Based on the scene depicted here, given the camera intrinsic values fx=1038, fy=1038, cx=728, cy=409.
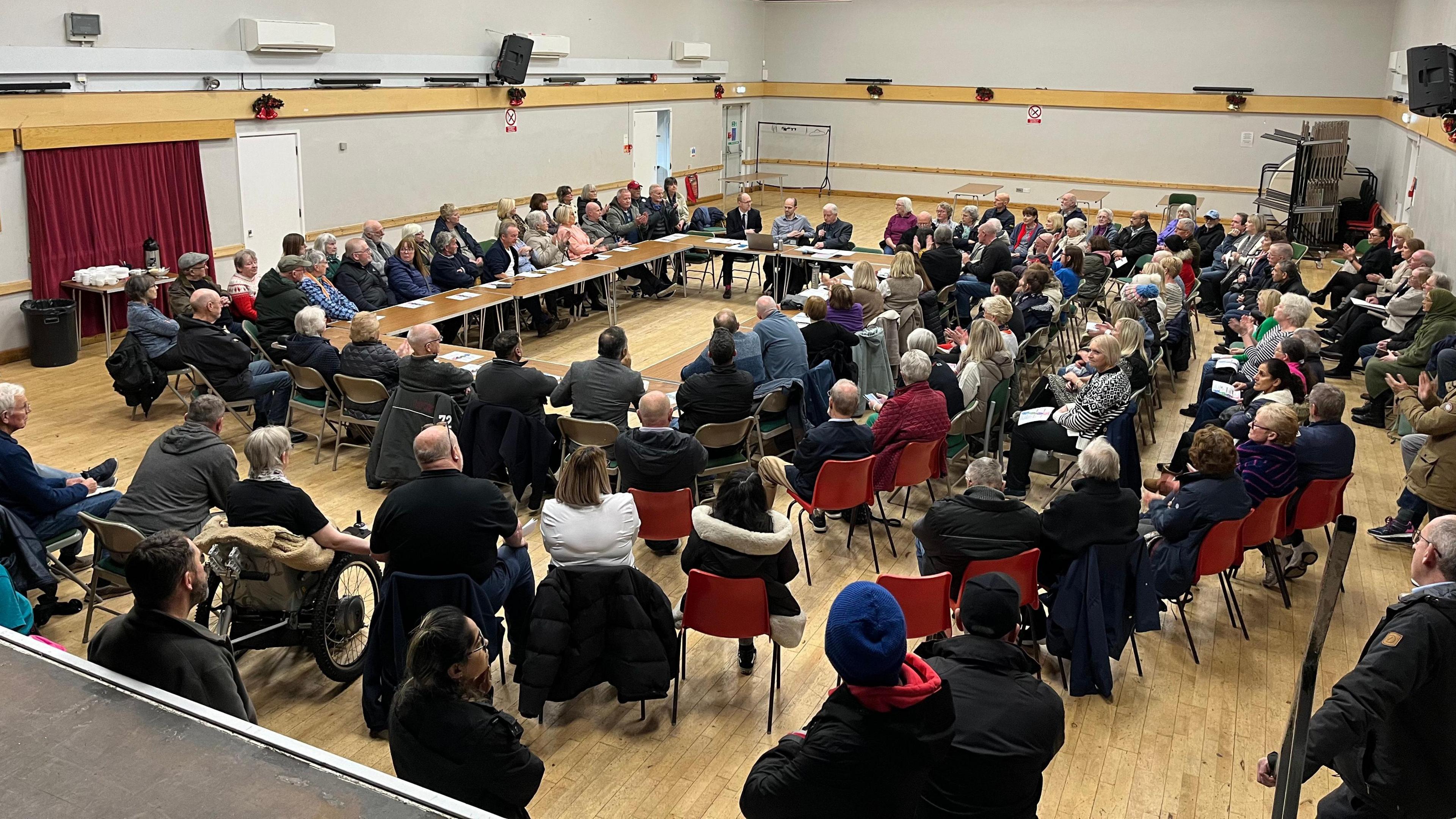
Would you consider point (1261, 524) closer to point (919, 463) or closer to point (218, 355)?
point (919, 463)

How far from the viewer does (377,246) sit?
10273mm

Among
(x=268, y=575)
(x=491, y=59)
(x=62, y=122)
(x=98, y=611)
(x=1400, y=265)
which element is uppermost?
(x=491, y=59)

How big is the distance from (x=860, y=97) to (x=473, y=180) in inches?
386

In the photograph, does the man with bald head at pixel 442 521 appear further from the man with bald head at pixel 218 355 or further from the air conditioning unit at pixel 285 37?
the air conditioning unit at pixel 285 37

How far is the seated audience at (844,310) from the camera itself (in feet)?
25.9

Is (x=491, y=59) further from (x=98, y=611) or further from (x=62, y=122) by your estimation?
(x=98, y=611)

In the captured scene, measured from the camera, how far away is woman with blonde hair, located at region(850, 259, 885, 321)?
27.8 feet

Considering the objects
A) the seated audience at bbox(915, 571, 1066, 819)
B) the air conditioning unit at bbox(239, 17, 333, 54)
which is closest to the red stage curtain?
the air conditioning unit at bbox(239, 17, 333, 54)

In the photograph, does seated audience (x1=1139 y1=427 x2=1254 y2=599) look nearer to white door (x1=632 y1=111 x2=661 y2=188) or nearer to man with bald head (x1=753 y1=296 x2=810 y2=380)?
man with bald head (x1=753 y1=296 x2=810 y2=380)

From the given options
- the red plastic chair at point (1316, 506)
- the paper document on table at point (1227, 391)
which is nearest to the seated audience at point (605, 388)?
the red plastic chair at point (1316, 506)

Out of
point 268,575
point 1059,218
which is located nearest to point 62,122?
point 268,575

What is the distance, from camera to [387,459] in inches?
257

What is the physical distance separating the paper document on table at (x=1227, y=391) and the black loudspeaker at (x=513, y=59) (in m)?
10.4

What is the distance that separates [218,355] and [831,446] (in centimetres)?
442
